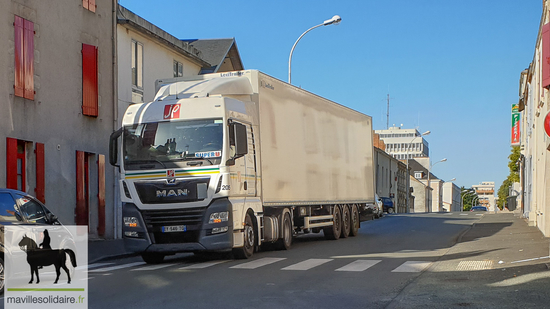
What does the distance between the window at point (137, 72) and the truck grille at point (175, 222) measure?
12280 mm

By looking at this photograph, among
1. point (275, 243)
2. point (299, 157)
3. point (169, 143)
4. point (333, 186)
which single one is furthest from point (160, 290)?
point (333, 186)

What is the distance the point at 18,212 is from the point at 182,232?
14.0 ft

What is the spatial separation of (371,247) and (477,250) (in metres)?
2.78

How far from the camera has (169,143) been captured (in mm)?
14359

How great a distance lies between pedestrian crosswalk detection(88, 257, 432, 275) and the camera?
1293 cm

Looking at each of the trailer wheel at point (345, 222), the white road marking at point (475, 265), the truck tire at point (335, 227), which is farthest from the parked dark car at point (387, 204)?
the white road marking at point (475, 265)

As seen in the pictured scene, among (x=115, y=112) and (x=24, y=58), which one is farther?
(x=115, y=112)

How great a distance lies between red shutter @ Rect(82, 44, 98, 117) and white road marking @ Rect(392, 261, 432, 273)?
12.1 metres

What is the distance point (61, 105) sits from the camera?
20.7 meters

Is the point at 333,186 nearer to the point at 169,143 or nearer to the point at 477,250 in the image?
the point at 477,250

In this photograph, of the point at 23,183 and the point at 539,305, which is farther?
the point at 23,183

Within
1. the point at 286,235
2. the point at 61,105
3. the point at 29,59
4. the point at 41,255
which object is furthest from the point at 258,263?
the point at 61,105

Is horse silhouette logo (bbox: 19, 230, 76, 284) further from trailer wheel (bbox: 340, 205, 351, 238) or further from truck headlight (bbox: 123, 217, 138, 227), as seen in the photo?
trailer wheel (bbox: 340, 205, 351, 238)

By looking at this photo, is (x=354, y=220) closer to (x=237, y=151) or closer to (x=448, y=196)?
(x=237, y=151)
